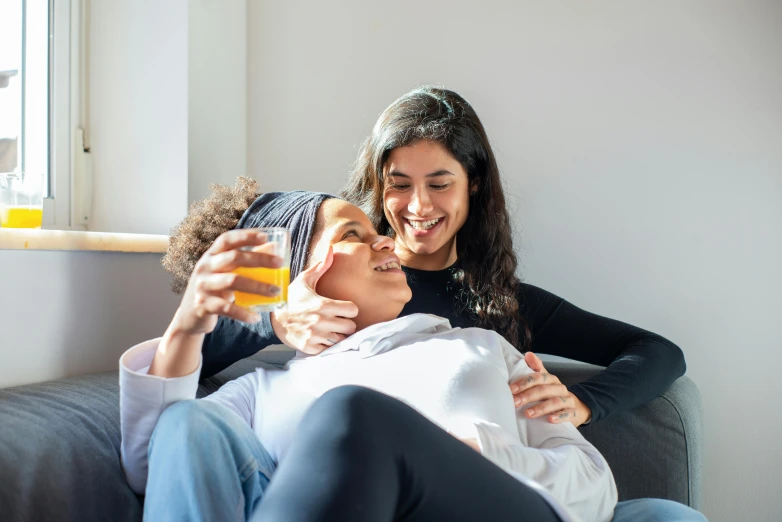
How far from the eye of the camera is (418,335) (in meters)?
1.30

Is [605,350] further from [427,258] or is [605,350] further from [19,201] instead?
[19,201]

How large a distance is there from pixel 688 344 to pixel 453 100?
895 mm

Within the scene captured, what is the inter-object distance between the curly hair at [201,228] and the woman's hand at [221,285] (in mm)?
371

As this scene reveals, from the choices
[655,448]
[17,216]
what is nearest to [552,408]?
[655,448]

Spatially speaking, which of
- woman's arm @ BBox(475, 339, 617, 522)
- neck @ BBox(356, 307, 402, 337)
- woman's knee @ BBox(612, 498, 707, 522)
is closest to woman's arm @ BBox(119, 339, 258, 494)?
neck @ BBox(356, 307, 402, 337)

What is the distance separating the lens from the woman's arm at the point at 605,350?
1.45 m

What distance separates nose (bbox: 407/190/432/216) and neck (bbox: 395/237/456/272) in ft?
0.57

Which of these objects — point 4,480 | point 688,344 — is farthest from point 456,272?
point 4,480

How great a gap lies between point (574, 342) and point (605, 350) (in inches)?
3.0

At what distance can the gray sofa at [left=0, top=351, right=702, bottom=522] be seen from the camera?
3.16 feet

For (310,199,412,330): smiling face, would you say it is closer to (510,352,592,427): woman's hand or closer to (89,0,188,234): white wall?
(510,352,592,427): woman's hand

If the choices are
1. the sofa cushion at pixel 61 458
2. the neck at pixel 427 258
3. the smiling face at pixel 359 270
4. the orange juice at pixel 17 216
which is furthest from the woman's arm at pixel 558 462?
the orange juice at pixel 17 216

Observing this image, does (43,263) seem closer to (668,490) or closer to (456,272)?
(456,272)

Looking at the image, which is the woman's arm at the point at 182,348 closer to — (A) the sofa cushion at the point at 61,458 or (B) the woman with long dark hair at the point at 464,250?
(A) the sofa cushion at the point at 61,458
